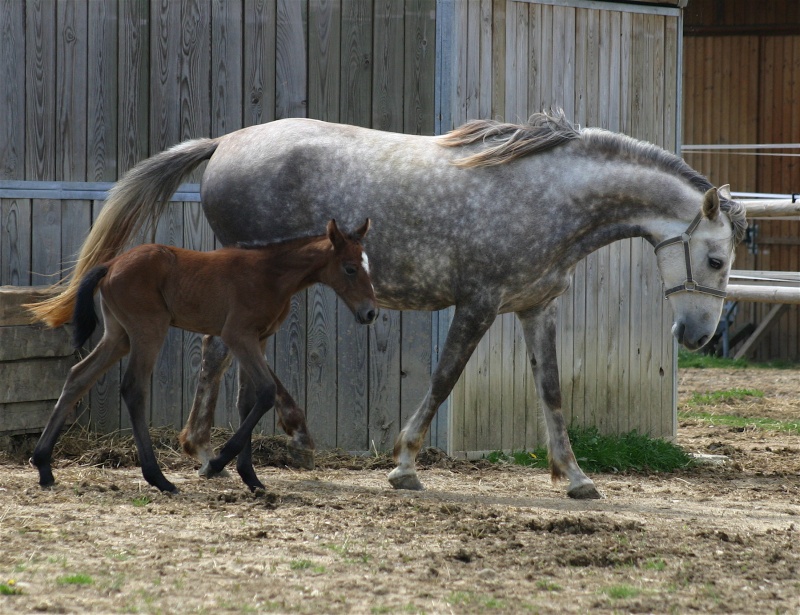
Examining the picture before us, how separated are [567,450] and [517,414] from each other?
1514mm

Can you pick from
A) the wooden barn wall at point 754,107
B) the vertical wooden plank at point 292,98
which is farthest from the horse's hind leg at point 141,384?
the wooden barn wall at point 754,107

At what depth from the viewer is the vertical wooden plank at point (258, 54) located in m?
7.27

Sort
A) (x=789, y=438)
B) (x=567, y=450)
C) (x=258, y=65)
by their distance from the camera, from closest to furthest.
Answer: (x=567, y=450) → (x=258, y=65) → (x=789, y=438)

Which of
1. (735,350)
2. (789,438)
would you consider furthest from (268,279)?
(735,350)

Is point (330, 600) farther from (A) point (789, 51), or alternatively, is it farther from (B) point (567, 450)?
(A) point (789, 51)

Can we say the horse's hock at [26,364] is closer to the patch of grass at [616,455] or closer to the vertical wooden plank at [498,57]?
the patch of grass at [616,455]

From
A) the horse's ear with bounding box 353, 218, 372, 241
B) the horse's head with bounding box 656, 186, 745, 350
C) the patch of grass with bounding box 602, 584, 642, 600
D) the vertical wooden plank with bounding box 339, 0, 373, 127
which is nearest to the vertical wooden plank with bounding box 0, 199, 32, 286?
the vertical wooden plank with bounding box 339, 0, 373, 127

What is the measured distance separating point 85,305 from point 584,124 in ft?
12.8

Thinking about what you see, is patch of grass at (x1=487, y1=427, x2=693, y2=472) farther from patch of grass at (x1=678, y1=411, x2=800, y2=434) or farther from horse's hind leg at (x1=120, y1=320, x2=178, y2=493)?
horse's hind leg at (x1=120, y1=320, x2=178, y2=493)

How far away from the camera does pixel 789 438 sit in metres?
8.95

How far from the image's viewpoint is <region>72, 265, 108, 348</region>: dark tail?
5629mm

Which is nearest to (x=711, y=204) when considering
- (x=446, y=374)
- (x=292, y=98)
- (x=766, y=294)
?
(x=446, y=374)

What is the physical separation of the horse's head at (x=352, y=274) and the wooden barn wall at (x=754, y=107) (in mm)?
10809

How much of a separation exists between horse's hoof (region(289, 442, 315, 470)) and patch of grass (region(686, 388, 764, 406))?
208 inches
